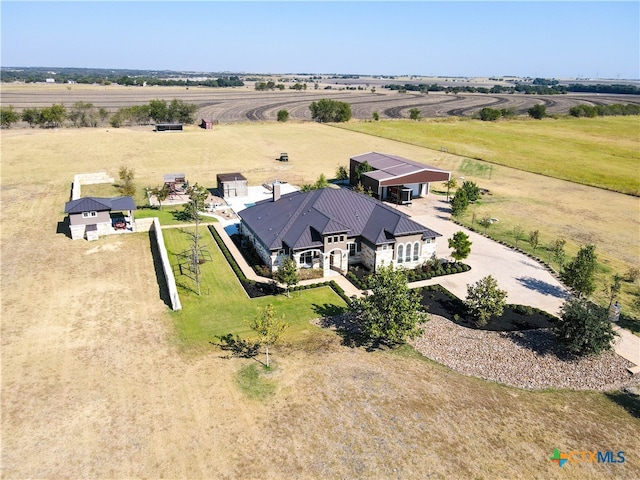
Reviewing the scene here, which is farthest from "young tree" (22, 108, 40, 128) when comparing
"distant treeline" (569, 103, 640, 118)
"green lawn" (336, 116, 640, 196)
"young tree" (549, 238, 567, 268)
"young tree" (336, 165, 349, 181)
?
"distant treeline" (569, 103, 640, 118)

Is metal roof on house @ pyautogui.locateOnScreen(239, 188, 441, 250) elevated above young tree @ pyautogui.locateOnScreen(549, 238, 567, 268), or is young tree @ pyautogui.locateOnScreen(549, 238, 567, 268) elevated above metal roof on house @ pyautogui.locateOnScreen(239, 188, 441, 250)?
metal roof on house @ pyautogui.locateOnScreen(239, 188, 441, 250)

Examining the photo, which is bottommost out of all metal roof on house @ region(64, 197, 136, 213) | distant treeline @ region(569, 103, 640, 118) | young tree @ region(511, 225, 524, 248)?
young tree @ region(511, 225, 524, 248)

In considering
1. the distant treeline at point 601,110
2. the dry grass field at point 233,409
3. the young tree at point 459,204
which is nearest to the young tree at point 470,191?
the young tree at point 459,204

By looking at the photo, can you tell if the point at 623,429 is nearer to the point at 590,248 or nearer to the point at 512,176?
the point at 590,248

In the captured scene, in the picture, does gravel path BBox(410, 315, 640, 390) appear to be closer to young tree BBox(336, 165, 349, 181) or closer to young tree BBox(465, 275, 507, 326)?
young tree BBox(465, 275, 507, 326)

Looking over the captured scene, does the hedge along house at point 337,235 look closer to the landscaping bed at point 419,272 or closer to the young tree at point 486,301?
the landscaping bed at point 419,272

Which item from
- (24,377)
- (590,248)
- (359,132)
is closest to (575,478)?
(590,248)
